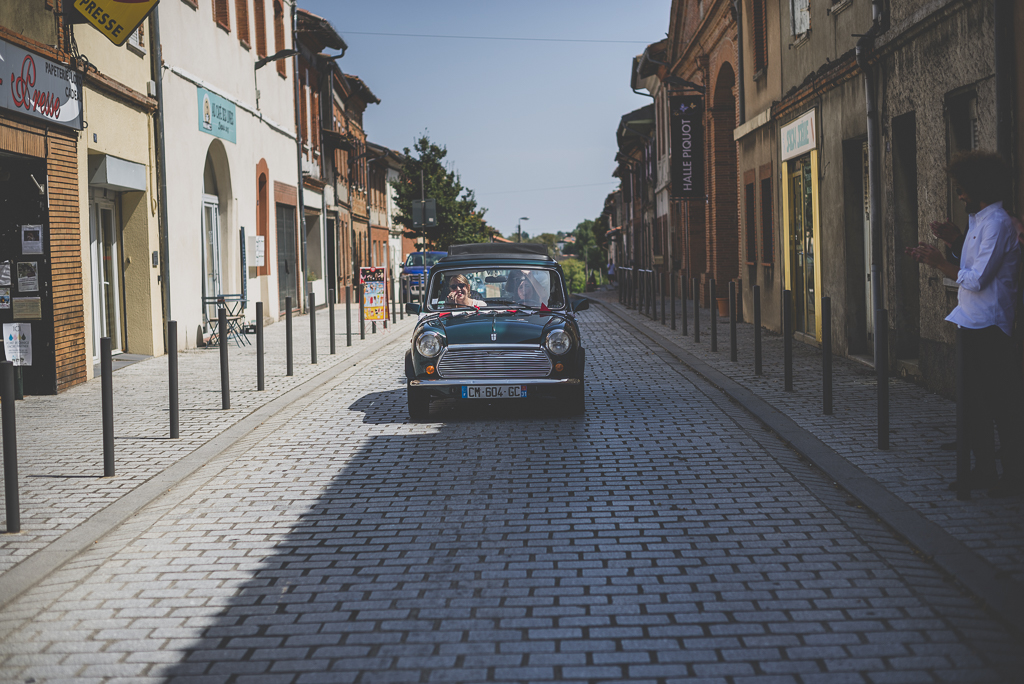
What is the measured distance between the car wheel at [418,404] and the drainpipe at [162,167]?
906cm

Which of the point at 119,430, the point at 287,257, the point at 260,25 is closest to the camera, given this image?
the point at 119,430

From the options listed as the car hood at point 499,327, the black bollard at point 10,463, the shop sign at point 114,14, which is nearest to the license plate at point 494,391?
the car hood at point 499,327

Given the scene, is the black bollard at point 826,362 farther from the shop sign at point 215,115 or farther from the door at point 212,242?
the shop sign at point 215,115

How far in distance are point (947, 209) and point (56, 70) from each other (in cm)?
1002

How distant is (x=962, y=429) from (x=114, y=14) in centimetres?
1076

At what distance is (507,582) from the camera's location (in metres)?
4.90

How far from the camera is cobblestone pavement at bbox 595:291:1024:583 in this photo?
216 inches

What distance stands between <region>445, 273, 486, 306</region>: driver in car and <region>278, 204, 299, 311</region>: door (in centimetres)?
1839

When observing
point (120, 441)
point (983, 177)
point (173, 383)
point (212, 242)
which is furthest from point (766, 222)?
point (983, 177)

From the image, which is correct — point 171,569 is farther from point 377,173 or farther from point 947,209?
point 377,173

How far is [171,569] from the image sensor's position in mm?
5246

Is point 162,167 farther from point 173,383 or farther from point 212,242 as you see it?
point 173,383

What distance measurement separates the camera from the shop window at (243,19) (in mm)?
23995

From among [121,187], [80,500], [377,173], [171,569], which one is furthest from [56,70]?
[377,173]
